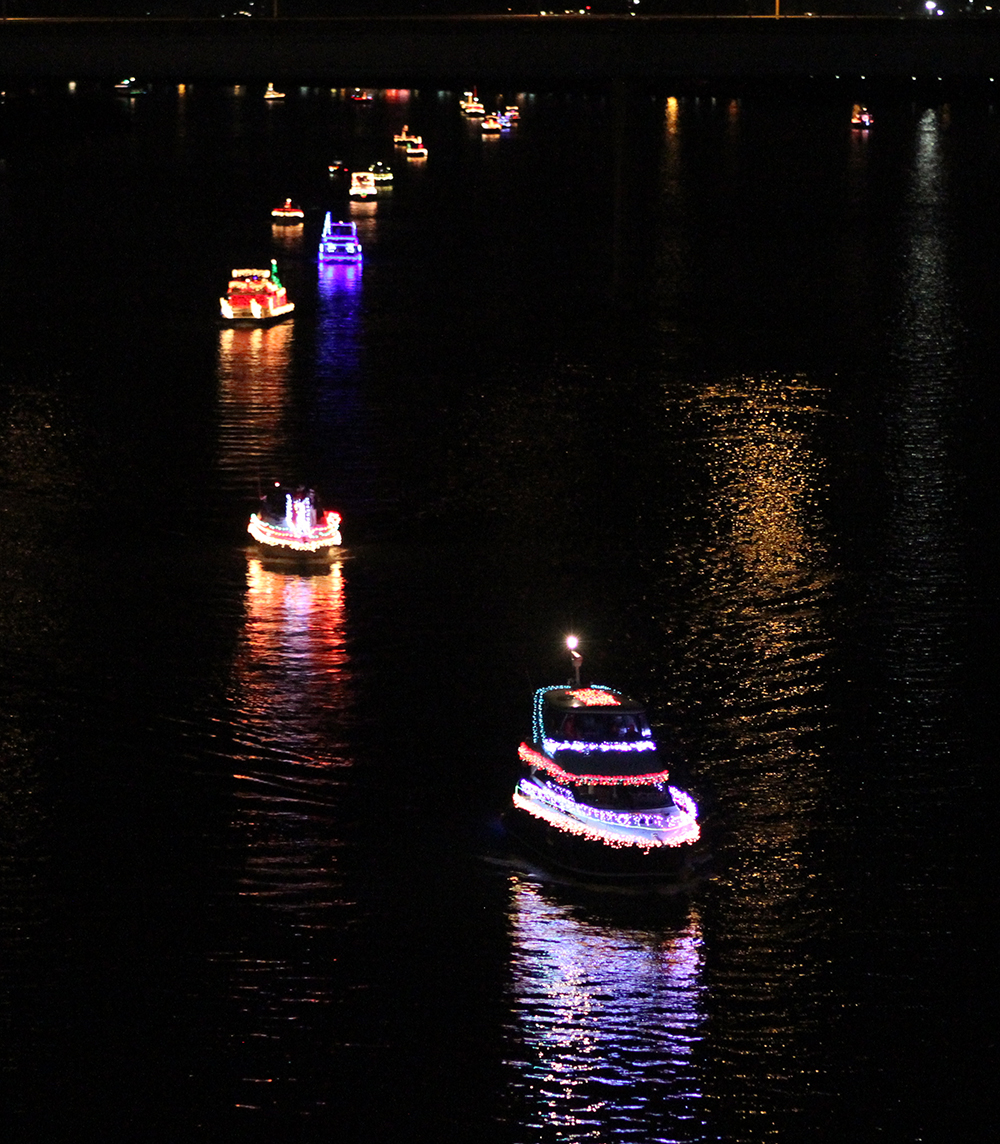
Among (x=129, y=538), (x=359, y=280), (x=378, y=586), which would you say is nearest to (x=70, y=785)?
(x=378, y=586)

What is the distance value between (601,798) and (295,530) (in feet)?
60.4

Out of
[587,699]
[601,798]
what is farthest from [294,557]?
[601,798]

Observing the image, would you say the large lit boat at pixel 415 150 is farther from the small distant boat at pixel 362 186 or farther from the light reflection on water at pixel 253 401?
the light reflection on water at pixel 253 401

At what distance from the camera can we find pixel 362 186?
5123 inches

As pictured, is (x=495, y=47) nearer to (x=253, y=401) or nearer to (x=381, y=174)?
(x=253, y=401)

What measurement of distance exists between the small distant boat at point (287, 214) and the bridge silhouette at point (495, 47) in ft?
127

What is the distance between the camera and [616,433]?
6738cm

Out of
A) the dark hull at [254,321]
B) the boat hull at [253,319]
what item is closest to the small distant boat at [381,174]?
the boat hull at [253,319]

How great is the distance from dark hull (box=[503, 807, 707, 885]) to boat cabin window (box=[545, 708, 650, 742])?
6.62ft

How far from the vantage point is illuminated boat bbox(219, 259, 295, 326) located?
85250mm

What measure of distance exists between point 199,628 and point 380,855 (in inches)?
476

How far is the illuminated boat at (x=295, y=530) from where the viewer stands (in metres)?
51.6

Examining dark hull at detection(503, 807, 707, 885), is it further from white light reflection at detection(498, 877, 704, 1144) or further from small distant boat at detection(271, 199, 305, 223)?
small distant boat at detection(271, 199, 305, 223)

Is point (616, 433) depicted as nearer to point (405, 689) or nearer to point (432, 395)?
point (432, 395)
